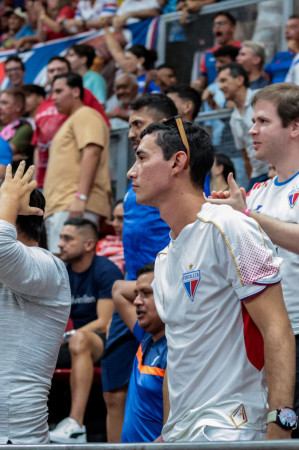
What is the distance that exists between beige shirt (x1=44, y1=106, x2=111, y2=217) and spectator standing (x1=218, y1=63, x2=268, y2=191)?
1304 mm

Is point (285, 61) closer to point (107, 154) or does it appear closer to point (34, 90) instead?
point (107, 154)

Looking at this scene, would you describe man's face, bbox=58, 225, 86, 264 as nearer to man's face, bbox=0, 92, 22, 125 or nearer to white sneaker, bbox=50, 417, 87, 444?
white sneaker, bbox=50, 417, 87, 444

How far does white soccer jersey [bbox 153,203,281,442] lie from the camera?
2789 millimetres

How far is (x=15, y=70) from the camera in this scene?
1170cm

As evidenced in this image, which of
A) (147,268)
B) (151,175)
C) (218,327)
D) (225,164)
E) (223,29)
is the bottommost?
(225,164)

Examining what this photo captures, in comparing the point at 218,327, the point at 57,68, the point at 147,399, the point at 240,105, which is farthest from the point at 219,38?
the point at 218,327

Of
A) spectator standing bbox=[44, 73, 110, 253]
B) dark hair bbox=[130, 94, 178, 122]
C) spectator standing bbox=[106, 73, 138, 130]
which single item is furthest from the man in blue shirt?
spectator standing bbox=[106, 73, 138, 130]

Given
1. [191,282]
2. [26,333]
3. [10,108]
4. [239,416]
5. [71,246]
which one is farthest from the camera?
[10,108]

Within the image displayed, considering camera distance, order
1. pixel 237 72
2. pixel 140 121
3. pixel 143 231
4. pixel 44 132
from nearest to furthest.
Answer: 1. pixel 143 231
2. pixel 140 121
3. pixel 237 72
4. pixel 44 132

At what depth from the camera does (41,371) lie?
325cm

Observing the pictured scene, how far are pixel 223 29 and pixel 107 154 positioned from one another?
9.40 feet

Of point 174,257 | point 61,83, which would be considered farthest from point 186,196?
point 61,83

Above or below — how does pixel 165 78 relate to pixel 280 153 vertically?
below

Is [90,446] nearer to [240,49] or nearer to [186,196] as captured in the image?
[186,196]
